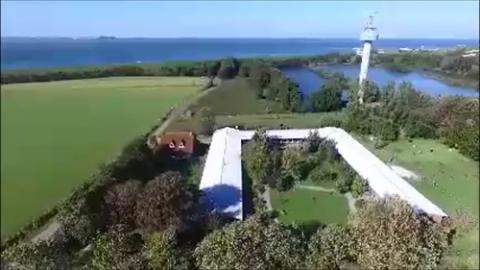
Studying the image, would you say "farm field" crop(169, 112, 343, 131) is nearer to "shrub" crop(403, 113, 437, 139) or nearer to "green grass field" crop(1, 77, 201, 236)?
"shrub" crop(403, 113, 437, 139)

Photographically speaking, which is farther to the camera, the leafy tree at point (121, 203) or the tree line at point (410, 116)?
the tree line at point (410, 116)

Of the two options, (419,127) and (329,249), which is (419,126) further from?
(329,249)

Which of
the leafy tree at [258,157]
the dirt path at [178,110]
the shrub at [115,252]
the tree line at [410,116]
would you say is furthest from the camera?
the tree line at [410,116]

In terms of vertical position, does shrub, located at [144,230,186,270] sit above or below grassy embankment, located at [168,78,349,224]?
below

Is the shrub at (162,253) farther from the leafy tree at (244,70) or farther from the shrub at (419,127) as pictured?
the shrub at (419,127)

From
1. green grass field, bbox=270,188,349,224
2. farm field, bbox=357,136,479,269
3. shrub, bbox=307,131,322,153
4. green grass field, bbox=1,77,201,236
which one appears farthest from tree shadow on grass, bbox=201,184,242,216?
farm field, bbox=357,136,479,269

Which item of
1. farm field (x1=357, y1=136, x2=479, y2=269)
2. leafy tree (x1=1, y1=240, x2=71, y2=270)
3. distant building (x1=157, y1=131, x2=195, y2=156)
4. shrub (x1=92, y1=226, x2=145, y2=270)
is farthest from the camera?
farm field (x1=357, y1=136, x2=479, y2=269)

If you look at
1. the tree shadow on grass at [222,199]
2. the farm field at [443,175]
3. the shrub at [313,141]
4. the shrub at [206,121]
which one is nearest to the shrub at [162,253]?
the tree shadow on grass at [222,199]

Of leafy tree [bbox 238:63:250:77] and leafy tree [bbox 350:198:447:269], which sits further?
leafy tree [bbox 238:63:250:77]

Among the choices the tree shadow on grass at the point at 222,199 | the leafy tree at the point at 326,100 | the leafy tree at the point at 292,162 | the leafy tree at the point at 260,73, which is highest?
the leafy tree at the point at 260,73
